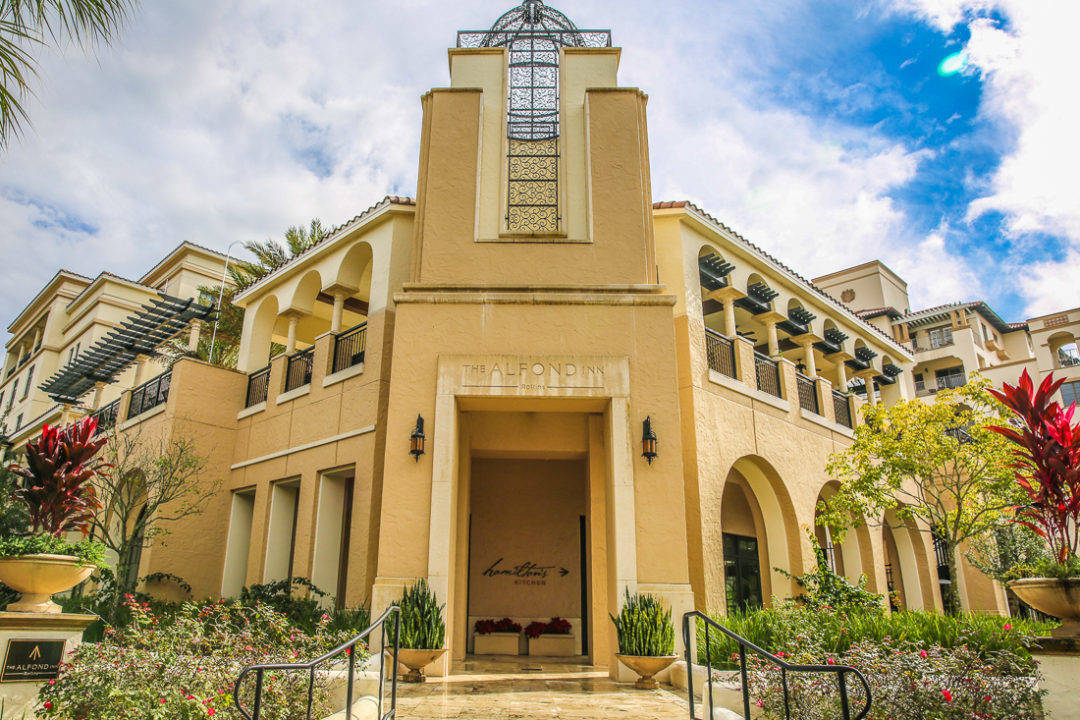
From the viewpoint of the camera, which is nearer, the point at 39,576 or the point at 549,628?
the point at 39,576

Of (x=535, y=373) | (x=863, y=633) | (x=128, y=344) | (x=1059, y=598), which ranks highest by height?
(x=128, y=344)

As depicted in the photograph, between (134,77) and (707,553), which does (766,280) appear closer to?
(707,553)

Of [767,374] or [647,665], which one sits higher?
[767,374]

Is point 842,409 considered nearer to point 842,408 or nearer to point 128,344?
point 842,408

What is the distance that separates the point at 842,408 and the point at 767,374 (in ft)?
12.8

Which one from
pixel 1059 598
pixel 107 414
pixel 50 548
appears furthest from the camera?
pixel 107 414

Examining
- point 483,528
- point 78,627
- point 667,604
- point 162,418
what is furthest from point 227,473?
point 667,604

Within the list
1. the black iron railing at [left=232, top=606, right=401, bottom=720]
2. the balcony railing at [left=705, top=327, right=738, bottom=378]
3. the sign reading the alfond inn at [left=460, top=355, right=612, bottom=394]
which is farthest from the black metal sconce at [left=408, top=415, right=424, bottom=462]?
the balcony railing at [left=705, top=327, right=738, bottom=378]

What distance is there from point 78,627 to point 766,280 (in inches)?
578

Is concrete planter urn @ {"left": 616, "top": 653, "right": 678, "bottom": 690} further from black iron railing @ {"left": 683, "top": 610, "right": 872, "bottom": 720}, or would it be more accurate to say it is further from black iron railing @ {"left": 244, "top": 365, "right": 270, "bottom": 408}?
black iron railing @ {"left": 244, "top": 365, "right": 270, "bottom": 408}

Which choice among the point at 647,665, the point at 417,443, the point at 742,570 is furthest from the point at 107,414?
the point at 647,665

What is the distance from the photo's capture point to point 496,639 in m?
13.7

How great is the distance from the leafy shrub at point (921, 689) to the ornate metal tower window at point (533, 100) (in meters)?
7.61

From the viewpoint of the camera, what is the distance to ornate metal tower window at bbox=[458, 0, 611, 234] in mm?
12234
